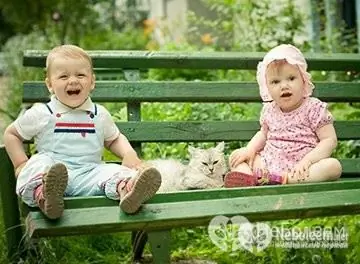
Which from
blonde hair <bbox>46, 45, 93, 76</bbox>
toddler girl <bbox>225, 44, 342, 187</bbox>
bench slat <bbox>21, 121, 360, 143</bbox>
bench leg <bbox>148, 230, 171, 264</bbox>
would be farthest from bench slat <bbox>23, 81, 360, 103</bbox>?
bench leg <bbox>148, 230, 171, 264</bbox>

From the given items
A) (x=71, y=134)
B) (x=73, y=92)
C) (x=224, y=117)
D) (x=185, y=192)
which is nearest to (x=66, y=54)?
(x=73, y=92)

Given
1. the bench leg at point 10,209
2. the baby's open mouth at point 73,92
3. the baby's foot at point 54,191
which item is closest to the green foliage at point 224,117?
the bench leg at point 10,209

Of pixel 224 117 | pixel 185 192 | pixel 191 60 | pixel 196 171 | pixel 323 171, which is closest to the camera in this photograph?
pixel 185 192

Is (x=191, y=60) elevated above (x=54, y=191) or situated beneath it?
elevated above

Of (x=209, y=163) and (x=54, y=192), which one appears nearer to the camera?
(x=54, y=192)

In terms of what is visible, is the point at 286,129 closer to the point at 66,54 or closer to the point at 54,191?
the point at 66,54

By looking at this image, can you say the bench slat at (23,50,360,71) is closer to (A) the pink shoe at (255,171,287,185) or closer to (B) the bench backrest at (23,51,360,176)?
(B) the bench backrest at (23,51,360,176)

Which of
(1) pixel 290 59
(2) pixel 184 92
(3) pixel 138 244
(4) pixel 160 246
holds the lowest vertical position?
(3) pixel 138 244

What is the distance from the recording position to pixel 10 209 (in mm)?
3332

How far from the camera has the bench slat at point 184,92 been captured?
3.78m

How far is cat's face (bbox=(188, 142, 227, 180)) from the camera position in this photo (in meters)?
3.40

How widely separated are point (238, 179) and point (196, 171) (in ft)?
0.86

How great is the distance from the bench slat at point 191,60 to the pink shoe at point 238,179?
3.25 feet

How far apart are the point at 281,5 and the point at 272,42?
1.66ft
